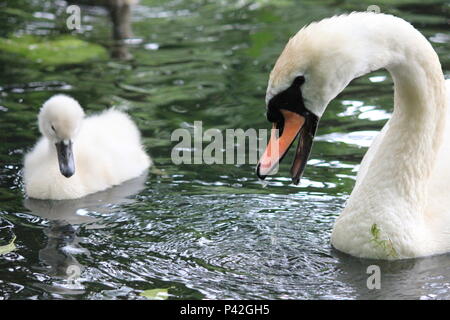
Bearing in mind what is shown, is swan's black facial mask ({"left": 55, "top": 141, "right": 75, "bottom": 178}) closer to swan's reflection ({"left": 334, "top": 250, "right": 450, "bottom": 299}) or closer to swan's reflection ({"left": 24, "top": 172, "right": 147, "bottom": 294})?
swan's reflection ({"left": 24, "top": 172, "right": 147, "bottom": 294})

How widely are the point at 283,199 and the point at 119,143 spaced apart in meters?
1.86

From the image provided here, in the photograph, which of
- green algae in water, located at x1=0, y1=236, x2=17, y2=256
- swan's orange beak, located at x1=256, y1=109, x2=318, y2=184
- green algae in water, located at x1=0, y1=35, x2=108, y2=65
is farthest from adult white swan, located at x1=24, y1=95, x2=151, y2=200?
green algae in water, located at x1=0, y1=35, x2=108, y2=65

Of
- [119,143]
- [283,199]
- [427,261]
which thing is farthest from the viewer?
[119,143]

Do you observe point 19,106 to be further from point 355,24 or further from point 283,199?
point 355,24

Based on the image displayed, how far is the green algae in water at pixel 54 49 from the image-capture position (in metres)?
12.0

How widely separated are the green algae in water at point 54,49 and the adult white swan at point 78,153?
2951mm

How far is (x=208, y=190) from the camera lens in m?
8.04

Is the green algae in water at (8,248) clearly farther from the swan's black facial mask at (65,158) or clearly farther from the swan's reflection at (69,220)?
the swan's black facial mask at (65,158)

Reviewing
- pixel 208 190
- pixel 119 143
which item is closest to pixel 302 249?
pixel 208 190

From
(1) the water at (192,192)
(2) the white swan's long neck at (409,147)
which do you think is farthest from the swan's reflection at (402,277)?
(2) the white swan's long neck at (409,147)

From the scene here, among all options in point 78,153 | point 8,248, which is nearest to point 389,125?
point 8,248

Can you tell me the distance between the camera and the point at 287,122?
19.9 ft

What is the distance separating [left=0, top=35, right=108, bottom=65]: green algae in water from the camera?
39.4 feet

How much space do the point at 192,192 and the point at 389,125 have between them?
6.09 feet
